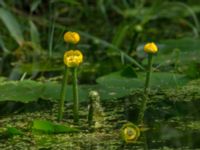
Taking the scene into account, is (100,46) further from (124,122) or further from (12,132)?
(12,132)

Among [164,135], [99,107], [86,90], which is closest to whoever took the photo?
[164,135]

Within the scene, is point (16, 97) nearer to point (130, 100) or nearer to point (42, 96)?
point (42, 96)

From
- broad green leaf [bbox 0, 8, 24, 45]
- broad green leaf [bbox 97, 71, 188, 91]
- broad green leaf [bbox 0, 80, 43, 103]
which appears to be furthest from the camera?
broad green leaf [bbox 0, 8, 24, 45]

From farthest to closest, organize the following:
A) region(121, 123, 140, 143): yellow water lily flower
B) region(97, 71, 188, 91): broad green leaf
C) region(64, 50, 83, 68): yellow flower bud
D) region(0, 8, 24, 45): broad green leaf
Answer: region(0, 8, 24, 45): broad green leaf < region(97, 71, 188, 91): broad green leaf < region(64, 50, 83, 68): yellow flower bud < region(121, 123, 140, 143): yellow water lily flower

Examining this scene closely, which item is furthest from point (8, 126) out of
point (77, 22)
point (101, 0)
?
point (77, 22)

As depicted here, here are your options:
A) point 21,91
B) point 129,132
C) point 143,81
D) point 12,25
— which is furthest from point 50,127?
point 12,25

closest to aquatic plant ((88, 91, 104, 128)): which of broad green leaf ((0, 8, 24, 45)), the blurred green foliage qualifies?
the blurred green foliage

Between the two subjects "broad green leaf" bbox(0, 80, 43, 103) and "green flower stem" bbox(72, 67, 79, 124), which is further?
"broad green leaf" bbox(0, 80, 43, 103)

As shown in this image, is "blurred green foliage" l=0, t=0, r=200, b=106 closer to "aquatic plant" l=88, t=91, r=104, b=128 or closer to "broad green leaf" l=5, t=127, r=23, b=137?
"aquatic plant" l=88, t=91, r=104, b=128
